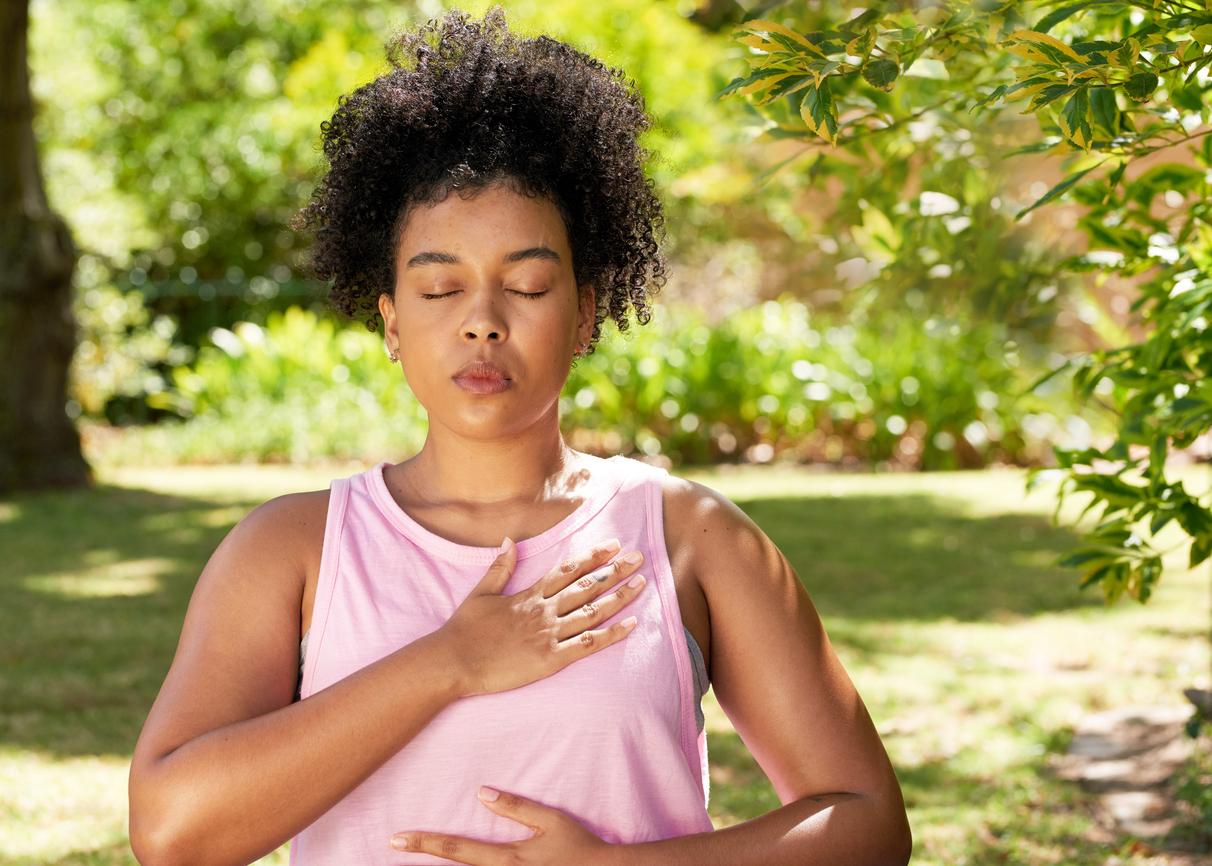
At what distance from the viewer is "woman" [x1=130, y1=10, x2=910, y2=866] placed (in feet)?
6.05

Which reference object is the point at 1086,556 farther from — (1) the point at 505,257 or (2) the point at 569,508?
(1) the point at 505,257

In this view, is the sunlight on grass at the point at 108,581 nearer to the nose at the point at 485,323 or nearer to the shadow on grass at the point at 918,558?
the shadow on grass at the point at 918,558

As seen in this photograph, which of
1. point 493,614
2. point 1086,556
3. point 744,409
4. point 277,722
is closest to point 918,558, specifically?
point 744,409

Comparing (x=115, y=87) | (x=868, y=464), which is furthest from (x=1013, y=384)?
(x=115, y=87)

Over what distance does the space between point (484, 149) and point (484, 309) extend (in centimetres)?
24

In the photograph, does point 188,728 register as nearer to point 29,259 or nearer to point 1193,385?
point 1193,385

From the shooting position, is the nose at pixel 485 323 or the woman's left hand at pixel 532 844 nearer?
the woman's left hand at pixel 532 844

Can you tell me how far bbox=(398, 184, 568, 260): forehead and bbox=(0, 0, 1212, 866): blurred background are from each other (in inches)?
15.4

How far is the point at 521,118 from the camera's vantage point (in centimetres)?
215

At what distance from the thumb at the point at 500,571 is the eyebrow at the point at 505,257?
379 mm

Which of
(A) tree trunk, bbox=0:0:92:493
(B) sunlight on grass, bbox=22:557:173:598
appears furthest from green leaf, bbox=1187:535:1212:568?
(A) tree trunk, bbox=0:0:92:493

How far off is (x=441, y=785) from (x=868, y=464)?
31.7 ft

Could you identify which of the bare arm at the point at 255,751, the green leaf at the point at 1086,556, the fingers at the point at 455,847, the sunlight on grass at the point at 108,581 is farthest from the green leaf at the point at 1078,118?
the sunlight on grass at the point at 108,581

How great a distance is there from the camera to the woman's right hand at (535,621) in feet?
6.06
